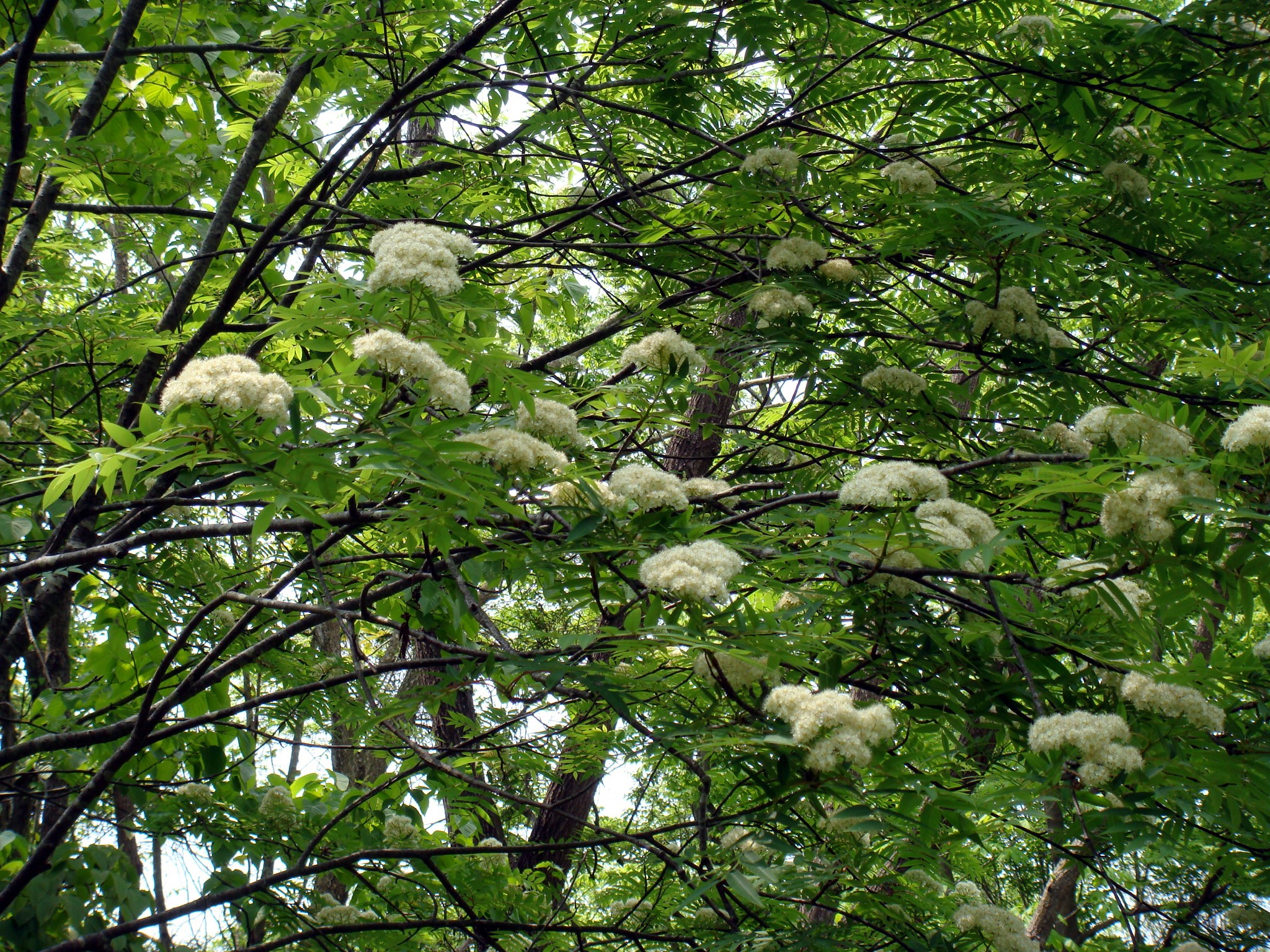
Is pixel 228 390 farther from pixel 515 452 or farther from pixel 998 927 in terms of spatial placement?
pixel 998 927

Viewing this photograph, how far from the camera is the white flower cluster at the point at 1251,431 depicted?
2.31 metres

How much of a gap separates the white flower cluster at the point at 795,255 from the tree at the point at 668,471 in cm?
2

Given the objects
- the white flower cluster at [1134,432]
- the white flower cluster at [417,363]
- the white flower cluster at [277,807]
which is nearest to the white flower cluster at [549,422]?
the white flower cluster at [417,363]

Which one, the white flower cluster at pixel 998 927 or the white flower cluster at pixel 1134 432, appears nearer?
the white flower cluster at pixel 1134 432

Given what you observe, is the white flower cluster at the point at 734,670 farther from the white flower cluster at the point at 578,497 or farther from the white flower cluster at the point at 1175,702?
the white flower cluster at the point at 1175,702

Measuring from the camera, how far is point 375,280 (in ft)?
8.23

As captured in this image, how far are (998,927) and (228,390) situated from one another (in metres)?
3.37

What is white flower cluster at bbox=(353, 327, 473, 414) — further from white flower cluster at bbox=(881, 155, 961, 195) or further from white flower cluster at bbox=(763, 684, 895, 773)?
white flower cluster at bbox=(881, 155, 961, 195)

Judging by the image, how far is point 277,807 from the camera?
14.2 feet

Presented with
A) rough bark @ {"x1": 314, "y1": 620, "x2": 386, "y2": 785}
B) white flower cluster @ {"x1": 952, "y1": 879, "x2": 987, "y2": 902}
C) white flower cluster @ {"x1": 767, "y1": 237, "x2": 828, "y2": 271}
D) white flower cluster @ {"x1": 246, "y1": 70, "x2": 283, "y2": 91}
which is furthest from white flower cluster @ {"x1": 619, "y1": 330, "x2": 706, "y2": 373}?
rough bark @ {"x1": 314, "y1": 620, "x2": 386, "y2": 785}

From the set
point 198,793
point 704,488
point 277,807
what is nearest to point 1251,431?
point 704,488

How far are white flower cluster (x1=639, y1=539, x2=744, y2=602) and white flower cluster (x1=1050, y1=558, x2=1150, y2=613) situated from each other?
44.1 inches

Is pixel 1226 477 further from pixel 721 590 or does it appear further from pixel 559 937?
pixel 559 937

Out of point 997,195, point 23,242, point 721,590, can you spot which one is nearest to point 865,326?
point 997,195
